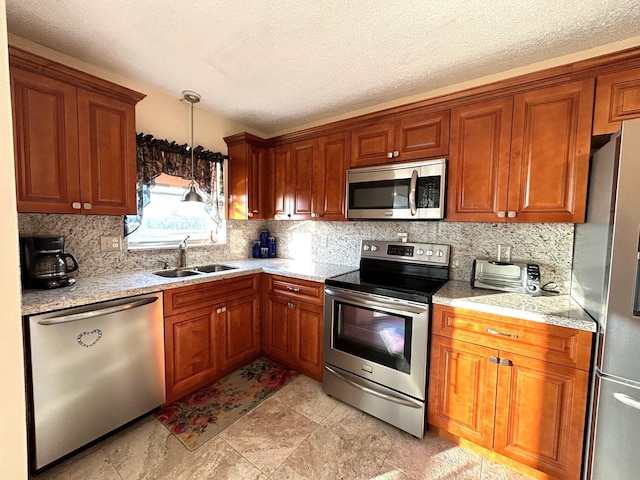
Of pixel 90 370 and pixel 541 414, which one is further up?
pixel 90 370

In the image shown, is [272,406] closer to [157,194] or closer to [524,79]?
[157,194]

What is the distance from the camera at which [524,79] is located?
1.66 meters

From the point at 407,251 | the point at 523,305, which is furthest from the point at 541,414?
the point at 407,251

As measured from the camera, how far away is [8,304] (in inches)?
21.3

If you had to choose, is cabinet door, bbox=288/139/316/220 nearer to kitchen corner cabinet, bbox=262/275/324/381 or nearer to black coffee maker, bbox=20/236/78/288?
kitchen corner cabinet, bbox=262/275/324/381

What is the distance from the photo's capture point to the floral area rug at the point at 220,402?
5.94ft

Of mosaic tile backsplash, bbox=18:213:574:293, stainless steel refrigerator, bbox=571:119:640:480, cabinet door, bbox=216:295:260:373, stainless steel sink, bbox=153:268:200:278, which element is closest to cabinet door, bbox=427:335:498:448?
stainless steel refrigerator, bbox=571:119:640:480

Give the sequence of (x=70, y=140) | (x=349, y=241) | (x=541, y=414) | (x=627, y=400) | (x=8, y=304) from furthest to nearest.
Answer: (x=349, y=241), (x=70, y=140), (x=541, y=414), (x=627, y=400), (x=8, y=304)

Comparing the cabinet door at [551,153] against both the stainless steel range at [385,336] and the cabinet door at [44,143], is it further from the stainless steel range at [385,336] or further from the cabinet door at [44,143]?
the cabinet door at [44,143]

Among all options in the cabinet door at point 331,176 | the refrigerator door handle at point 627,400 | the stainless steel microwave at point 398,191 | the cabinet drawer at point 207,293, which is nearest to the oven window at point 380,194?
the stainless steel microwave at point 398,191

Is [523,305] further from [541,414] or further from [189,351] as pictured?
[189,351]

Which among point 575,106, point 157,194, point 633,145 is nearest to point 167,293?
point 157,194

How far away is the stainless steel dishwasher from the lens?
1433mm

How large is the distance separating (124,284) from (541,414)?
2599 mm
